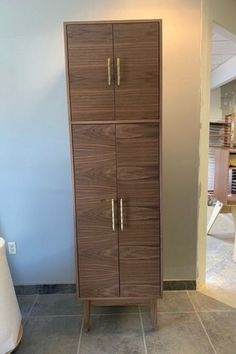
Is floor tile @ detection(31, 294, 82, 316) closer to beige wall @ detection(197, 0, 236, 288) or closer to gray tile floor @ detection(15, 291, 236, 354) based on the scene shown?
gray tile floor @ detection(15, 291, 236, 354)

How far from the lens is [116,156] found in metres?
1.89

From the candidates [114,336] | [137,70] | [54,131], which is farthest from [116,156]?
[114,336]

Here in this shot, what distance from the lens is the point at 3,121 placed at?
240 cm

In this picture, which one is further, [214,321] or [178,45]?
[178,45]

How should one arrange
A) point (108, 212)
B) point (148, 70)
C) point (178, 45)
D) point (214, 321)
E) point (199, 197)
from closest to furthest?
point (148, 70)
point (108, 212)
point (214, 321)
point (178, 45)
point (199, 197)

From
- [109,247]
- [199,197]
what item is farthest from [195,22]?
[109,247]

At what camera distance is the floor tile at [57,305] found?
2338mm

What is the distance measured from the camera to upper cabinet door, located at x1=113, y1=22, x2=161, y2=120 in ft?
5.85

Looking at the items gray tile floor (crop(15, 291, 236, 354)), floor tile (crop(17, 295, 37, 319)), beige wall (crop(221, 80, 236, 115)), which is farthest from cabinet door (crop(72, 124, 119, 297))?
beige wall (crop(221, 80, 236, 115))

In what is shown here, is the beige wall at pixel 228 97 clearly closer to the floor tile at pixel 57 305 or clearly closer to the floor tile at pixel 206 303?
the floor tile at pixel 206 303

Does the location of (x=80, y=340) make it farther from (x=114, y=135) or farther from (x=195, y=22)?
(x=195, y=22)

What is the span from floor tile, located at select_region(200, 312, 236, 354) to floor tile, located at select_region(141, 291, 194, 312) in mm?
151

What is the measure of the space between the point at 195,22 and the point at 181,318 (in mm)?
2364

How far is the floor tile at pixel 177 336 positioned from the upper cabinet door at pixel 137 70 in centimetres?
154
